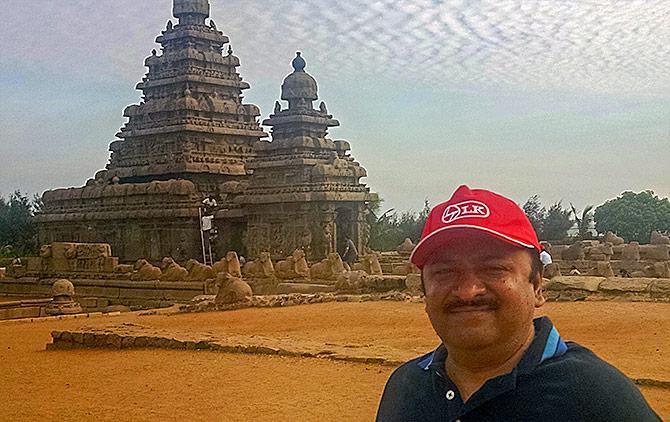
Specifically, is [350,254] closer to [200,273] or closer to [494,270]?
[200,273]

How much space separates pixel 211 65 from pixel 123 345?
24.1 meters

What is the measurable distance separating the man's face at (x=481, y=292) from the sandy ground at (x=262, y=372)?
3892mm

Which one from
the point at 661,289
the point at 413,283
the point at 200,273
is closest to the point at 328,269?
the point at 200,273

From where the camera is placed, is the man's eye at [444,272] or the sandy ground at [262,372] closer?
the man's eye at [444,272]

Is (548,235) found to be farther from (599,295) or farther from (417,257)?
(417,257)

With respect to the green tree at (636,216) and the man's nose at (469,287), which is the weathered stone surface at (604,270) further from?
the green tree at (636,216)

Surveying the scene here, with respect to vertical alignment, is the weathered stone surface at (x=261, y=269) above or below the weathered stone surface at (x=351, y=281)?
above

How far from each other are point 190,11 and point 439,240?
109ft

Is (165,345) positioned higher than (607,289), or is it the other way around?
(607,289)

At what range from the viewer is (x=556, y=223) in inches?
1665

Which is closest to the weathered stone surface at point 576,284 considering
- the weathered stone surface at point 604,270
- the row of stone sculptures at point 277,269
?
the weathered stone surface at point 604,270

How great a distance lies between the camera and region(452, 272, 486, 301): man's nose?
2.07 meters

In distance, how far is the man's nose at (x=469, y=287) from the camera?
2.07 meters

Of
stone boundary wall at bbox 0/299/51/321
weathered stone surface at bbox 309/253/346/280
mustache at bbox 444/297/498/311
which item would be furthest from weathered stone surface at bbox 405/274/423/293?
mustache at bbox 444/297/498/311
